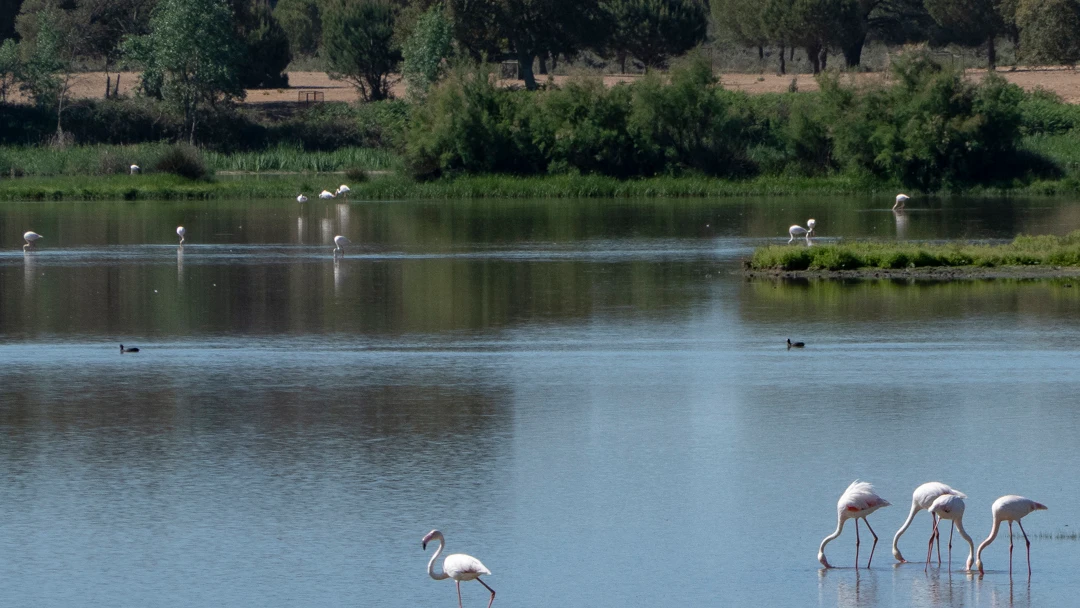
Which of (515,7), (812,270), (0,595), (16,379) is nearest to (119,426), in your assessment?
(16,379)

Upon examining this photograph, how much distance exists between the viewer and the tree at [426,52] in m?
72.9

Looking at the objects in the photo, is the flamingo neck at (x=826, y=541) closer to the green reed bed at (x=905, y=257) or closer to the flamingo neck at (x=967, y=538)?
the flamingo neck at (x=967, y=538)

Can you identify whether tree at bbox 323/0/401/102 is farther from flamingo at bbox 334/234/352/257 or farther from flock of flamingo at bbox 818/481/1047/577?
flock of flamingo at bbox 818/481/1047/577

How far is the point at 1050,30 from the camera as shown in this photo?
78.2 m

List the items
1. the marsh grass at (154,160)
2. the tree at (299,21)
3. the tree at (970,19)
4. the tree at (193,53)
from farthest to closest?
the tree at (299,21) < the tree at (970,19) < the tree at (193,53) < the marsh grass at (154,160)

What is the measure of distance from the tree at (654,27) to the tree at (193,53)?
2286 centimetres

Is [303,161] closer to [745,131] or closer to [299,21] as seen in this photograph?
[745,131]

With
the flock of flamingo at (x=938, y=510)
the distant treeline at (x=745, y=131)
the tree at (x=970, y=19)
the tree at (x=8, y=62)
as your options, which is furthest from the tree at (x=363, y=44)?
the flock of flamingo at (x=938, y=510)

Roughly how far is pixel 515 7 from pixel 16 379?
204 ft

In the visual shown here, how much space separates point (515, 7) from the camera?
79125mm

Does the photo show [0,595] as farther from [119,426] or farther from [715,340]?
[715,340]

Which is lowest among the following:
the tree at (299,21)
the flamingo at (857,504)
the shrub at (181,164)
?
the flamingo at (857,504)

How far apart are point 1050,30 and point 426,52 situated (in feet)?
104

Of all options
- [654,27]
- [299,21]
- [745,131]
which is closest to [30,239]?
→ [745,131]
